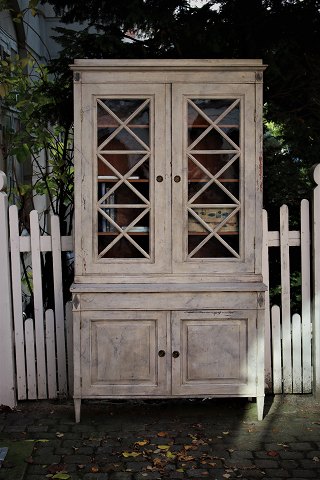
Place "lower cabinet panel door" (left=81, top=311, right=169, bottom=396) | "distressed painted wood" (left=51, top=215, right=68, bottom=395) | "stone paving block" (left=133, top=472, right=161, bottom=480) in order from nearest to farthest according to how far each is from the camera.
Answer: "stone paving block" (left=133, top=472, right=161, bottom=480) < "lower cabinet panel door" (left=81, top=311, right=169, bottom=396) < "distressed painted wood" (left=51, top=215, right=68, bottom=395)

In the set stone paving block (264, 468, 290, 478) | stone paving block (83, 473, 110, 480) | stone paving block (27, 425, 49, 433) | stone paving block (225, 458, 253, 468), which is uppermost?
stone paving block (27, 425, 49, 433)

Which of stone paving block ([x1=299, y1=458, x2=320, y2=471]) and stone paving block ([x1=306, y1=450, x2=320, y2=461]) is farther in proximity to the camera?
stone paving block ([x1=306, y1=450, x2=320, y2=461])

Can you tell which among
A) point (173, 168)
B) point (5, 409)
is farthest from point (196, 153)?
point (5, 409)

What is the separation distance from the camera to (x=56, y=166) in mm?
6453

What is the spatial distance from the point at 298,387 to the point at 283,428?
0.77 metres

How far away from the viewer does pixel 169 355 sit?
5.21 m

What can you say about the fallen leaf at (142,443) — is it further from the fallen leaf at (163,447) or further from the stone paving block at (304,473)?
the stone paving block at (304,473)

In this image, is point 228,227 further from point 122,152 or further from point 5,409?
point 5,409

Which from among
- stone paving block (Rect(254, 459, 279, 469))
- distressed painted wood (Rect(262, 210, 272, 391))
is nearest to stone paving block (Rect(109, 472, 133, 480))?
stone paving block (Rect(254, 459, 279, 469))

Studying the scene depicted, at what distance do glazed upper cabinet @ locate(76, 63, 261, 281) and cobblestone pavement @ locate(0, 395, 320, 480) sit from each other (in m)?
1.11

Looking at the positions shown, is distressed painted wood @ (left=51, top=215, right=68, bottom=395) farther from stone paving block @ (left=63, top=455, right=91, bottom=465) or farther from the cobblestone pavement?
stone paving block @ (left=63, top=455, right=91, bottom=465)

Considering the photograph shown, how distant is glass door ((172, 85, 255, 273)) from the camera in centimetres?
517

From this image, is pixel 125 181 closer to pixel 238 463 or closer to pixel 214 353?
pixel 214 353

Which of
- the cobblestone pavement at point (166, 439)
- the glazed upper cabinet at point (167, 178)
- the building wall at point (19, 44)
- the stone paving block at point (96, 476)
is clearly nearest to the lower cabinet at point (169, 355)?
the cobblestone pavement at point (166, 439)
